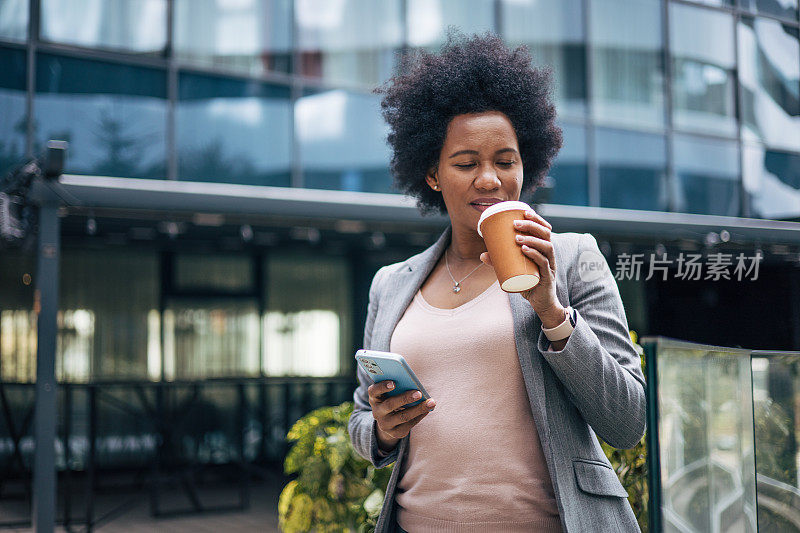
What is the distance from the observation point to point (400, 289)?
6.47 ft

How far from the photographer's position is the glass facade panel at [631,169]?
978cm

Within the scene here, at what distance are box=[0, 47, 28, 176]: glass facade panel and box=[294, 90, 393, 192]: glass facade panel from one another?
258 cm

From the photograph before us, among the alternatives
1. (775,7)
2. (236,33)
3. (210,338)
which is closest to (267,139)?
(236,33)

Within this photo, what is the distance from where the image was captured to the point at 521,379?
163cm

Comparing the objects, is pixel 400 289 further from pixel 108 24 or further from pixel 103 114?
pixel 108 24

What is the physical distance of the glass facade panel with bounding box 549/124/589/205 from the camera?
959cm

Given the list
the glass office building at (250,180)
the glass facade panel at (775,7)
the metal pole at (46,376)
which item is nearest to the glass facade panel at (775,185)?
the glass facade panel at (775,7)

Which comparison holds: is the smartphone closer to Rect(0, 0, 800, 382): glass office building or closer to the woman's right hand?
the woman's right hand

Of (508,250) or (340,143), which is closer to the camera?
(508,250)

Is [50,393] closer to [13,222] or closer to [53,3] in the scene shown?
[13,222]

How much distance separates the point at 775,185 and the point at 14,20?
667 centimetres

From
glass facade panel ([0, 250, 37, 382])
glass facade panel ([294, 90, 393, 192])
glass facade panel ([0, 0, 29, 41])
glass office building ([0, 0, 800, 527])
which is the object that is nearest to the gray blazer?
glass office building ([0, 0, 800, 527])

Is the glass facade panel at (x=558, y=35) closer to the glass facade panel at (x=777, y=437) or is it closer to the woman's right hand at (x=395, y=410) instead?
the glass facade panel at (x=777, y=437)

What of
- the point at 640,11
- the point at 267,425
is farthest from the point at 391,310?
the point at 640,11
